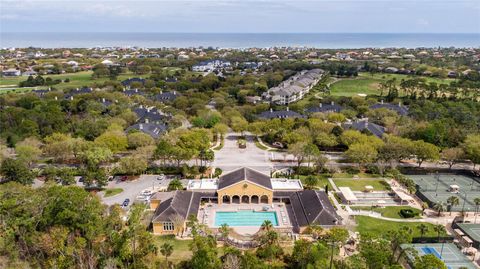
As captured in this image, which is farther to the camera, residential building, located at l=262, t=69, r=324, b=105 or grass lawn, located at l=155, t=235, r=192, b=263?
residential building, located at l=262, t=69, r=324, b=105

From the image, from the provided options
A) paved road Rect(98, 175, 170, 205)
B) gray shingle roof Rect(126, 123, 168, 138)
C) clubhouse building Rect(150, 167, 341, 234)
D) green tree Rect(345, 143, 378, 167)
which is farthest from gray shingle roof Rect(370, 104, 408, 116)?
paved road Rect(98, 175, 170, 205)

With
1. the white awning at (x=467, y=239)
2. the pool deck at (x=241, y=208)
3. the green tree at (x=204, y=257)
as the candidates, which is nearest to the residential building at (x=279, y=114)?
the pool deck at (x=241, y=208)

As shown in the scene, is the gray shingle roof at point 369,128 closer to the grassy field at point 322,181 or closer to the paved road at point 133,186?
the grassy field at point 322,181

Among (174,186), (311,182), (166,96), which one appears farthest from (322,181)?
(166,96)

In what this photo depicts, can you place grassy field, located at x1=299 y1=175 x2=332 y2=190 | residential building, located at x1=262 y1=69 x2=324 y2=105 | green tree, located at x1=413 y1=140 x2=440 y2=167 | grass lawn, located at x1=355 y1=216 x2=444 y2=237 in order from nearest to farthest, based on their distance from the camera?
grass lawn, located at x1=355 y1=216 x2=444 y2=237, grassy field, located at x1=299 y1=175 x2=332 y2=190, green tree, located at x1=413 y1=140 x2=440 y2=167, residential building, located at x1=262 y1=69 x2=324 y2=105

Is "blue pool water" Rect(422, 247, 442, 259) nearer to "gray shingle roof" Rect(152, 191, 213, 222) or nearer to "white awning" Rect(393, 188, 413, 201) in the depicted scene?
"white awning" Rect(393, 188, 413, 201)

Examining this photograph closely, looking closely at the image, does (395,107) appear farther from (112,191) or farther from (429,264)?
(112,191)
